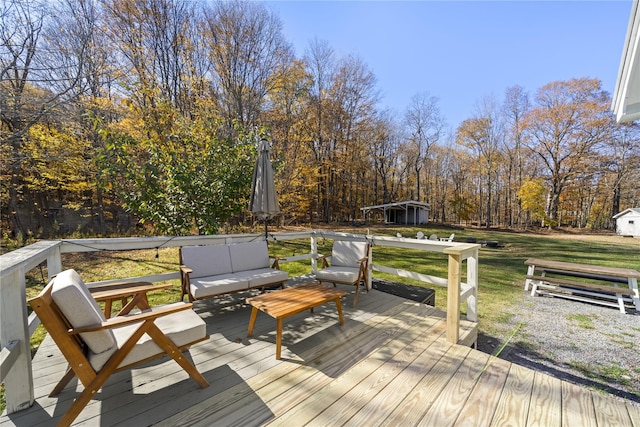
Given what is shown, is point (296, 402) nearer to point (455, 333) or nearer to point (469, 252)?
point (455, 333)

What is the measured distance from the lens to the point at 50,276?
2760 millimetres

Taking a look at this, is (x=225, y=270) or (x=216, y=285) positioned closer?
(x=216, y=285)

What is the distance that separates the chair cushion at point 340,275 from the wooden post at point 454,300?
4.33ft

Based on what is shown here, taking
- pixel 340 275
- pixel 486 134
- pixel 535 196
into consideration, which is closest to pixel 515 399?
pixel 340 275

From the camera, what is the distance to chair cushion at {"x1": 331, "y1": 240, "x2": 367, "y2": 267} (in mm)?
4191

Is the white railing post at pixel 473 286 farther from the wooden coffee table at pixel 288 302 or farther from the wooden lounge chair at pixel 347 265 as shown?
the wooden coffee table at pixel 288 302

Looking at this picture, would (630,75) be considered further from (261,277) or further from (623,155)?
(623,155)

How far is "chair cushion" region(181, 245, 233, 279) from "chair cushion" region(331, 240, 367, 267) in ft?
5.39

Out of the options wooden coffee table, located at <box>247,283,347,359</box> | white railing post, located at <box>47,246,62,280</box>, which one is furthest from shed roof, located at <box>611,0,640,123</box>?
white railing post, located at <box>47,246,62,280</box>

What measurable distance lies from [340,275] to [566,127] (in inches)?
1005

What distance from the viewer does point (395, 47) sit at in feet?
32.3

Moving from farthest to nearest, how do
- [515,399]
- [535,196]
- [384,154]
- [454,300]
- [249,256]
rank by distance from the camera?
[384,154] < [535,196] < [249,256] < [454,300] < [515,399]

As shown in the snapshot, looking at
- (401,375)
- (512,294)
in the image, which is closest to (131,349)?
(401,375)

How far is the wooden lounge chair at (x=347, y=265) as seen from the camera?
3.78 meters
